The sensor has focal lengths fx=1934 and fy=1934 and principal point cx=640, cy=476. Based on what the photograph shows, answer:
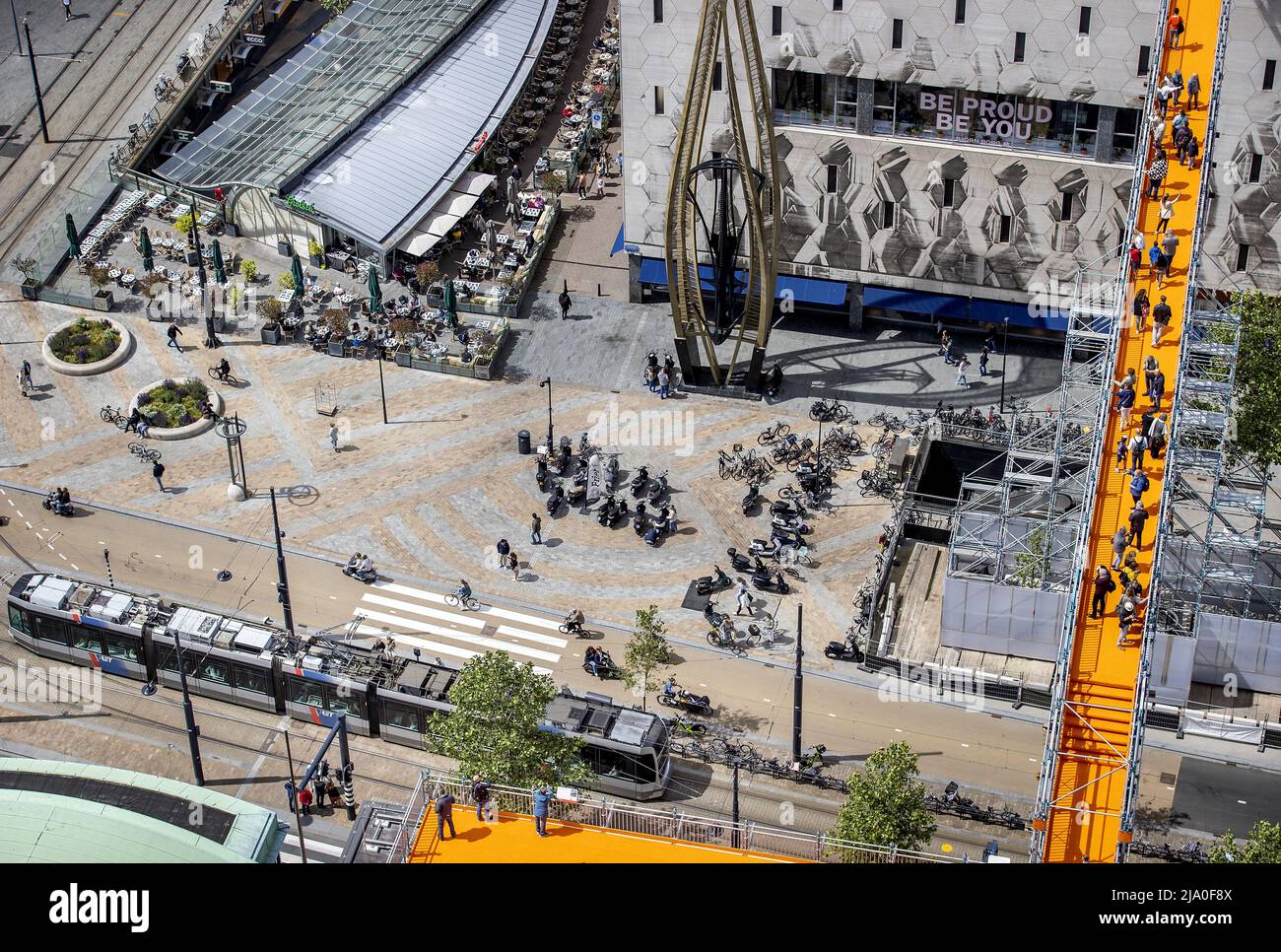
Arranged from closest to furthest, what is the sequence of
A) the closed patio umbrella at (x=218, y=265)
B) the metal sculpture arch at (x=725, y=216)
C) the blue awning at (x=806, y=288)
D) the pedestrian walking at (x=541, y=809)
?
1. the pedestrian walking at (x=541, y=809)
2. the metal sculpture arch at (x=725, y=216)
3. the blue awning at (x=806, y=288)
4. the closed patio umbrella at (x=218, y=265)

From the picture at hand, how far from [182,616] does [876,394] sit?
119 feet

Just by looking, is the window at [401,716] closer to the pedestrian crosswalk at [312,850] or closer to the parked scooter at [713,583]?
the pedestrian crosswalk at [312,850]

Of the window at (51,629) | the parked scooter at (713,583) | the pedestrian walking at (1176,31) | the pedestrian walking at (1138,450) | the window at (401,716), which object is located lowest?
the window at (401,716)

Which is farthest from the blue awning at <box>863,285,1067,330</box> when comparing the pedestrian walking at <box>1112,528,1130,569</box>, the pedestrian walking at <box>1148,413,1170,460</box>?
the pedestrian walking at <box>1112,528,1130,569</box>

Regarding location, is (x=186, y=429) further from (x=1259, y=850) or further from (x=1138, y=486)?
(x=1259, y=850)

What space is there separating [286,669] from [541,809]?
22044 millimetres

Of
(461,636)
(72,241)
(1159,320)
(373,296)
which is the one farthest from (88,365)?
(1159,320)

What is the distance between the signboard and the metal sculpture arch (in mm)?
8474

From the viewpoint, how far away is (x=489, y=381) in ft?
318

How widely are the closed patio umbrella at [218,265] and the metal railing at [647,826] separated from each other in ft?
160

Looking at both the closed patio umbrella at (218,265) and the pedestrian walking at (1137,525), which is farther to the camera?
the closed patio umbrella at (218,265)

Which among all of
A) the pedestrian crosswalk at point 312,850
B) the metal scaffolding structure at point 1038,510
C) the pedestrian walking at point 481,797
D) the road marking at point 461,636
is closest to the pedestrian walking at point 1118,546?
the metal scaffolding structure at point 1038,510

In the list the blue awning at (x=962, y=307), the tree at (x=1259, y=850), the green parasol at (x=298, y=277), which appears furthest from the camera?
the green parasol at (x=298, y=277)

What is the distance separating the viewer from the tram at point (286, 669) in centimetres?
7125
